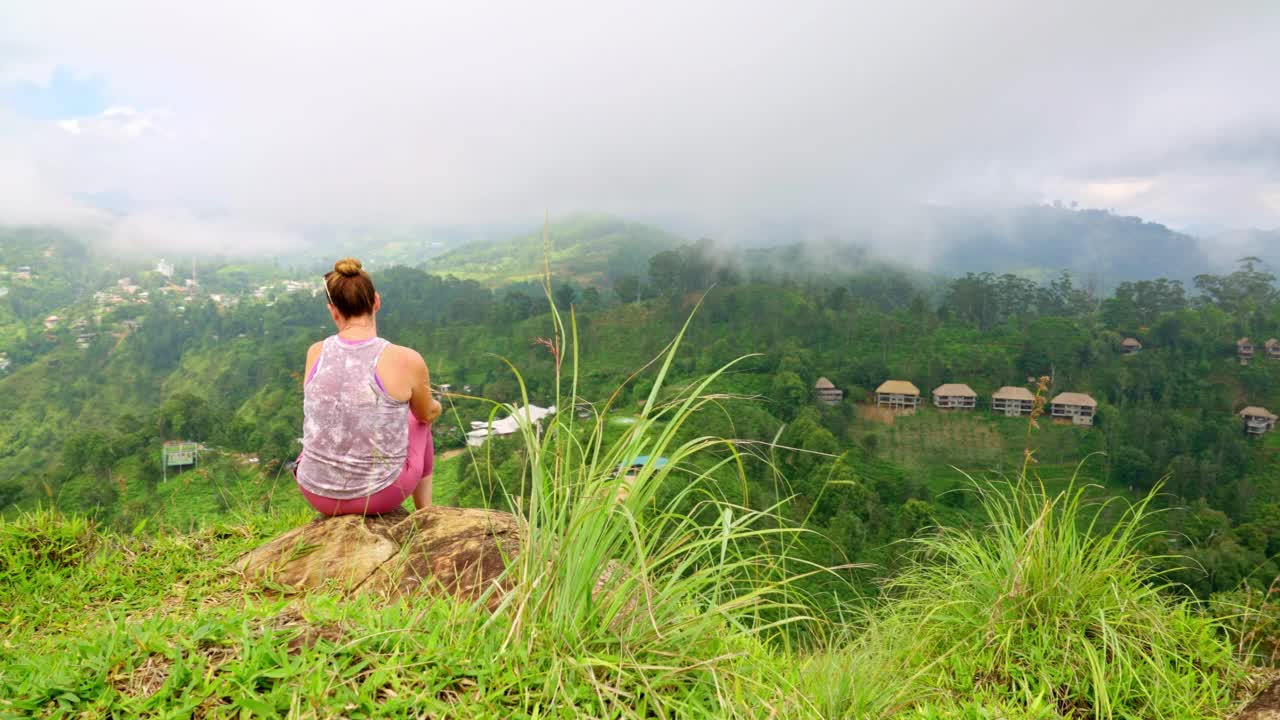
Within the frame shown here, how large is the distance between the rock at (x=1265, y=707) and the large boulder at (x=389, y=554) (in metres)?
2.53

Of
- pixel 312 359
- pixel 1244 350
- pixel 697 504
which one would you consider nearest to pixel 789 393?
pixel 1244 350

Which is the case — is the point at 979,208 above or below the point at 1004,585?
above

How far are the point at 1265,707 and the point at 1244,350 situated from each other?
6691 cm

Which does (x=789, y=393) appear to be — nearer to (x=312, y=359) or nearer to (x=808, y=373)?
(x=808, y=373)

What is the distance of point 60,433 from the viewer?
4341 cm

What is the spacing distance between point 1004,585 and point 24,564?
13.6 feet

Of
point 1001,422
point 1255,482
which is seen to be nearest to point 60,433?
point 1001,422

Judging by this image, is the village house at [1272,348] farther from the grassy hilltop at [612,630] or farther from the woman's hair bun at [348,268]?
the woman's hair bun at [348,268]

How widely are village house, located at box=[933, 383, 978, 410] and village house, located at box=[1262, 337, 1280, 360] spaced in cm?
2394

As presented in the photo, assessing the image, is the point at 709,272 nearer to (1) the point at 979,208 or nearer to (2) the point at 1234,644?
(2) the point at 1234,644

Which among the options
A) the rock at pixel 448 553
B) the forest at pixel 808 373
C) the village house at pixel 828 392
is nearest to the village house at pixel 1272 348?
the forest at pixel 808 373

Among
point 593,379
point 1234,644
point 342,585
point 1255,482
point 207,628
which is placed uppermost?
point 207,628

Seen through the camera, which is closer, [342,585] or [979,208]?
[342,585]

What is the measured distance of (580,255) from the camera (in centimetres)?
10844
